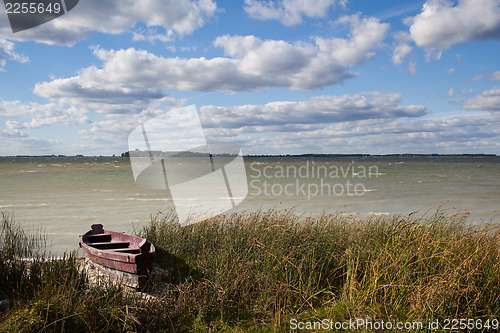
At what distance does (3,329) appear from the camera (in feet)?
15.7

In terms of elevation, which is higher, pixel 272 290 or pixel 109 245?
pixel 109 245

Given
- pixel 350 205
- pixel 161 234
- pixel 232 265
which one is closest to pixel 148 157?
pixel 161 234

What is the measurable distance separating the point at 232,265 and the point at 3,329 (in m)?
3.57

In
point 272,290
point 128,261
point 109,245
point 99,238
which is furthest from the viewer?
point 99,238

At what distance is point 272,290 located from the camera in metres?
5.94

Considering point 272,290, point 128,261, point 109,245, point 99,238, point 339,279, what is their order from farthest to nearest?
point 99,238
point 109,245
point 128,261
point 339,279
point 272,290

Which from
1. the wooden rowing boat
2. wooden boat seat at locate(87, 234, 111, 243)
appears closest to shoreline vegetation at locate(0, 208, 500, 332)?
the wooden rowing boat

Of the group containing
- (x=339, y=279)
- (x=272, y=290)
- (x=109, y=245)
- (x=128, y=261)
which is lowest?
(x=339, y=279)

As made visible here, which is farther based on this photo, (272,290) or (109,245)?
(109,245)

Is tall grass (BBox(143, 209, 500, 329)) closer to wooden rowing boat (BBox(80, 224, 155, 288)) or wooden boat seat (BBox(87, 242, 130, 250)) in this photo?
wooden rowing boat (BBox(80, 224, 155, 288))

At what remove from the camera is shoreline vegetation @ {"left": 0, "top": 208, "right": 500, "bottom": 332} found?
515 centimetres

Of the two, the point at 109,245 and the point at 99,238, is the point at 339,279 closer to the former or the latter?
the point at 109,245

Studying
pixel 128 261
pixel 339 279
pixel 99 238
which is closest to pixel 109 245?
pixel 99 238

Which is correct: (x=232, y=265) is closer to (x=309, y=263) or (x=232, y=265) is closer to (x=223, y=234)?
(x=309, y=263)
